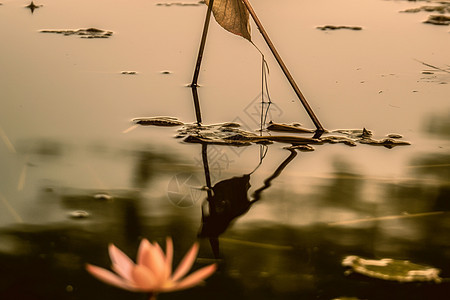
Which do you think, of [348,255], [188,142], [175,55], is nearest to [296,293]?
[348,255]

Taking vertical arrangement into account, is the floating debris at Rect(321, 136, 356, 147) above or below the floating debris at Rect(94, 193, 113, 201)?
below

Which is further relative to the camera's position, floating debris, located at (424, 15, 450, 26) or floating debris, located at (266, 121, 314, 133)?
floating debris, located at (424, 15, 450, 26)

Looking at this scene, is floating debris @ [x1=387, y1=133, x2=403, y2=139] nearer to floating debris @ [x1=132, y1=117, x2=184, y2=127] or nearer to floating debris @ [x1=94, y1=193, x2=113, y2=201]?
floating debris @ [x1=132, y1=117, x2=184, y2=127]

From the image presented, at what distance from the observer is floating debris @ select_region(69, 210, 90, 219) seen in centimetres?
114

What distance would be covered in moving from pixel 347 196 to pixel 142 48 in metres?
1.52

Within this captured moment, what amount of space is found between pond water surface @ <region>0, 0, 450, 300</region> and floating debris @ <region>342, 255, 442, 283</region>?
0.01 m

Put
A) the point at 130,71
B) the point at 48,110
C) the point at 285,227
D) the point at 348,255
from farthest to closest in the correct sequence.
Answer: the point at 130,71
the point at 48,110
the point at 285,227
the point at 348,255

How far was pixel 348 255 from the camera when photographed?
1043 mm

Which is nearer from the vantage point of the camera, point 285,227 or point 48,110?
point 285,227

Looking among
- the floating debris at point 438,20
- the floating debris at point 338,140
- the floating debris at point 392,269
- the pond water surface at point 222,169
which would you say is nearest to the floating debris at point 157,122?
the pond water surface at point 222,169

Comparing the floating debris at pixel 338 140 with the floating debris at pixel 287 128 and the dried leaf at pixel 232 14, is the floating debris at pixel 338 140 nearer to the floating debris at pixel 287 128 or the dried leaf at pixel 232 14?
the floating debris at pixel 287 128

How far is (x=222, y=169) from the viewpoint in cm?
142

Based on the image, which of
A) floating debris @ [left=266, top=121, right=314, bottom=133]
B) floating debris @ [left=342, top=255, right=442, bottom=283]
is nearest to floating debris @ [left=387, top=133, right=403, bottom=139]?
floating debris @ [left=266, top=121, right=314, bottom=133]

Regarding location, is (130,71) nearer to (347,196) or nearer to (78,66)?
(78,66)
